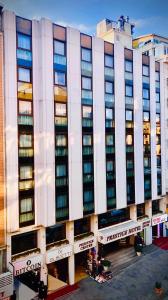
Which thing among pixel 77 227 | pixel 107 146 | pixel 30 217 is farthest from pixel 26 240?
pixel 107 146

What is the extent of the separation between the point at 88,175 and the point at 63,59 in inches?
505

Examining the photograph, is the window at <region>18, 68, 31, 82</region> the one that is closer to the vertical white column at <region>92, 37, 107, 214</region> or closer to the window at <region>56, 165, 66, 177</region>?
the vertical white column at <region>92, 37, 107, 214</region>

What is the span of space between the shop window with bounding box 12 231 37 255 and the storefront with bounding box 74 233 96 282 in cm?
465

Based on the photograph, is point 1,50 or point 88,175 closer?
point 1,50

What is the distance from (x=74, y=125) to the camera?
2836 cm

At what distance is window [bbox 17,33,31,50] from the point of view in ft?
81.8

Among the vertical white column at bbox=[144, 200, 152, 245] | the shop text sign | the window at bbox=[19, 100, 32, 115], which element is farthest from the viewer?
the vertical white column at bbox=[144, 200, 152, 245]

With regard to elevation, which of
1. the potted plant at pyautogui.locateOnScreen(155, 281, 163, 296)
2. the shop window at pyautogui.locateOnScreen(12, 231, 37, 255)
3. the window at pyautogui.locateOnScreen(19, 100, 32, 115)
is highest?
the window at pyautogui.locateOnScreen(19, 100, 32, 115)

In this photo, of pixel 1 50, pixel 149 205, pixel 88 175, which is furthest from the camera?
pixel 149 205

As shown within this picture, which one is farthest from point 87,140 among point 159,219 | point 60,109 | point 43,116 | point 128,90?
point 159,219

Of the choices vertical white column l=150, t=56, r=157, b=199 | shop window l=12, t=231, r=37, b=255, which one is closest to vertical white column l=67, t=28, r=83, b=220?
shop window l=12, t=231, r=37, b=255

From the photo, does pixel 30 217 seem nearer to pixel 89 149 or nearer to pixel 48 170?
pixel 48 170

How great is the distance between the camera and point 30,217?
84.1 ft

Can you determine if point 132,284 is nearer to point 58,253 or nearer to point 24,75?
point 58,253
